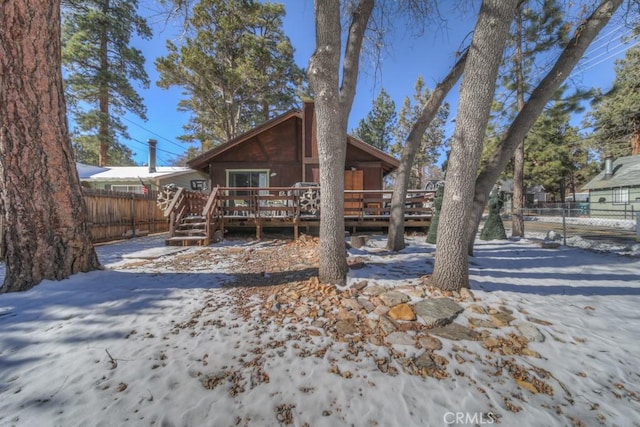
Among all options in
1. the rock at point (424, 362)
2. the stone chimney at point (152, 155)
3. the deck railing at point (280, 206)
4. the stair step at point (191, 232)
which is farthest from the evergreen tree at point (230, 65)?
the rock at point (424, 362)

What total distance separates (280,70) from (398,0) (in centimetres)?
1076

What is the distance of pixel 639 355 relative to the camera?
2191 mm

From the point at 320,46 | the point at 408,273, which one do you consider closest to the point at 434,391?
the point at 408,273

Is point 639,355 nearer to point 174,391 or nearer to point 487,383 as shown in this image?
point 487,383

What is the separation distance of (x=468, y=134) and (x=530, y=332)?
2282 mm

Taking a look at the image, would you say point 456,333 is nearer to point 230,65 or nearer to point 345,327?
point 345,327

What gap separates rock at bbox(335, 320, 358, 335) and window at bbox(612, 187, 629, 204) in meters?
23.9

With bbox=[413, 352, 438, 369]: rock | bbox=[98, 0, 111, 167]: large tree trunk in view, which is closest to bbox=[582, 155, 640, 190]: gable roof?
bbox=[413, 352, 438, 369]: rock

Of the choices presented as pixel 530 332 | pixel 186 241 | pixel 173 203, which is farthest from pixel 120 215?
pixel 530 332

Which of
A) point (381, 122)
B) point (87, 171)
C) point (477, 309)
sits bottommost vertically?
point (477, 309)

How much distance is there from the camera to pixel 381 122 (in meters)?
28.5

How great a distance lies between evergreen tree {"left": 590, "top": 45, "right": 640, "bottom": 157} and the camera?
14.5 meters

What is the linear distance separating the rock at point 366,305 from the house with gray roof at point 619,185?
1973 cm

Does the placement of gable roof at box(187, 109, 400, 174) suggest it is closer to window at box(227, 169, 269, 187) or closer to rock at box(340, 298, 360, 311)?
window at box(227, 169, 269, 187)
